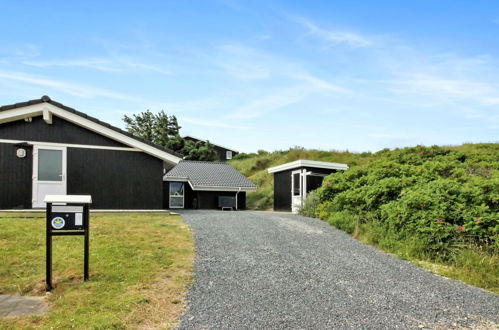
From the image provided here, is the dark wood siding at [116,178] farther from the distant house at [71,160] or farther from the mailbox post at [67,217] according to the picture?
the mailbox post at [67,217]

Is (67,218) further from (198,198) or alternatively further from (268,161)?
(268,161)

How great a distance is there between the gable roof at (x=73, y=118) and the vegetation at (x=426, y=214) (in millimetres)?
6307

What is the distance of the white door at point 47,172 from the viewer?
1162cm

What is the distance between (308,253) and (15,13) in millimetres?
10212

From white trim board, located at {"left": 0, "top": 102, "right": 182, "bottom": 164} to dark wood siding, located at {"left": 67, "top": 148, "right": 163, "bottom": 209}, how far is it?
0.46 metres

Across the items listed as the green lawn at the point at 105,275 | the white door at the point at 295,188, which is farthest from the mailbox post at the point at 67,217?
the white door at the point at 295,188

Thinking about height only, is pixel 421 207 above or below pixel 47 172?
below

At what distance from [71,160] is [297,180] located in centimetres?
1055

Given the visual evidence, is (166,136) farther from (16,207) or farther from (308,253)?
(308,253)

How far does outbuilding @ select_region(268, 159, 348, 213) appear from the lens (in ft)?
54.2

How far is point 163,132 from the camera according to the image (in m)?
34.8

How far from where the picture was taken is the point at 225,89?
13.7m

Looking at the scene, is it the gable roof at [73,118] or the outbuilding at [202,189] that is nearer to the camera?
the gable roof at [73,118]

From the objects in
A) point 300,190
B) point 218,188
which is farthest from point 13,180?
point 300,190
